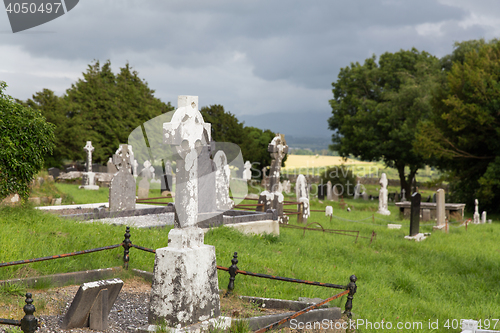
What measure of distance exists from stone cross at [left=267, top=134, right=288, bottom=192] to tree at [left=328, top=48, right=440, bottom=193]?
1791cm

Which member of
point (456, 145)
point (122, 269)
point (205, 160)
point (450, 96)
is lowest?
point (122, 269)

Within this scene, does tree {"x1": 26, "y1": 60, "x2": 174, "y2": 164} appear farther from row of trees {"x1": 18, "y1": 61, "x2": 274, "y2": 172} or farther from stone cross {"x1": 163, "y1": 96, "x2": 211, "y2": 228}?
stone cross {"x1": 163, "y1": 96, "x2": 211, "y2": 228}

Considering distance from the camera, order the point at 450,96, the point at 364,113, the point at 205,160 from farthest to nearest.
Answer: the point at 364,113
the point at 450,96
the point at 205,160

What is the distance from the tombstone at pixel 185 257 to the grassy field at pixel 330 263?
1.52m

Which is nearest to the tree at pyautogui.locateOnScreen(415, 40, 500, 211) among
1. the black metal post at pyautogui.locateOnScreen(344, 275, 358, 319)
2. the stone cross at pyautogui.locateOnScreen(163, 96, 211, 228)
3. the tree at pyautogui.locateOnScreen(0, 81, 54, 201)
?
the black metal post at pyautogui.locateOnScreen(344, 275, 358, 319)

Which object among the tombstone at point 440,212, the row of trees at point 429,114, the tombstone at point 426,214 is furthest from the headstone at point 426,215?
the row of trees at point 429,114

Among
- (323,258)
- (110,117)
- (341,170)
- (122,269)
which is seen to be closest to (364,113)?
(341,170)

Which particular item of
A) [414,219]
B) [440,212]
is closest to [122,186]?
[414,219]

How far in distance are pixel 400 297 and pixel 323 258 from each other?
2.55 meters

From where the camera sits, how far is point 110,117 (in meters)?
38.1

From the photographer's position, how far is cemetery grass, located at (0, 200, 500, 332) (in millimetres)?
6277

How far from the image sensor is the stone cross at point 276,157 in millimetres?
15282

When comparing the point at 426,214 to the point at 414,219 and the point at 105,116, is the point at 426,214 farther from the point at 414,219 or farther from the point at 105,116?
the point at 105,116

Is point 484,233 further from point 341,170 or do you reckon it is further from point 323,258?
point 341,170
